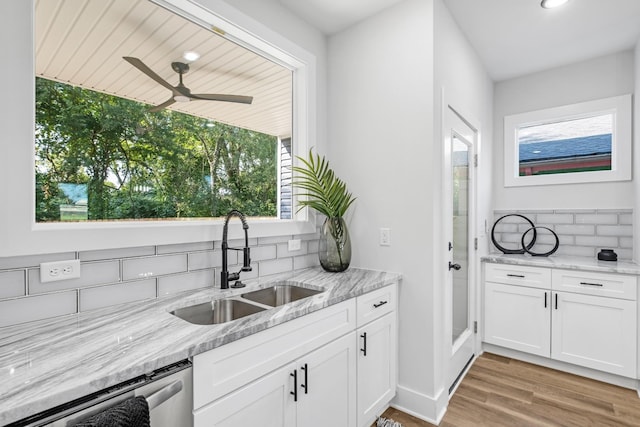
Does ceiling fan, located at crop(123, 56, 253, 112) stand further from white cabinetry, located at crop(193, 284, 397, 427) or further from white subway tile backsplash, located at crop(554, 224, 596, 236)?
white subway tile backsplash, located at crop(554, 224, 596, 236)

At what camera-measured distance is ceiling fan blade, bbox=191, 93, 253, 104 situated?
184 centimetres

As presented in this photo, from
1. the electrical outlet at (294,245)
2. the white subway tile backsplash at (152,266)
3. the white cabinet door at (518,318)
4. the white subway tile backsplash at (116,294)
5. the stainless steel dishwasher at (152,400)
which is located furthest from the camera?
the white cabinet door at (518,318)

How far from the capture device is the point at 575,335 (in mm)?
2557

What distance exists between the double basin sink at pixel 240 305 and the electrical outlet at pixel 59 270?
41 cm

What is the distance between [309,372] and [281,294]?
57cm

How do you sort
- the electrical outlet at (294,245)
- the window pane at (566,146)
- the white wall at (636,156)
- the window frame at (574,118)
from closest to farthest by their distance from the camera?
the electrical outlet at (294,245), the white wall at (636,156), the window frame at (574,118), the window pane at (566,146)

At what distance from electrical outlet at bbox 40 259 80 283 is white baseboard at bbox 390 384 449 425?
6.43 ft

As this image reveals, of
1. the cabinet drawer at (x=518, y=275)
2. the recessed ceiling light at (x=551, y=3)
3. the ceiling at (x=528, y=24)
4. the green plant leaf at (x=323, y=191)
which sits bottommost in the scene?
the cabinet drawer at (x=518, y=275)

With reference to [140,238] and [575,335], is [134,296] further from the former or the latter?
[575,335]

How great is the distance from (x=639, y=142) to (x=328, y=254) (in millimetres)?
2668

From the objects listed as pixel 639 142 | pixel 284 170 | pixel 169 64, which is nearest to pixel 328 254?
pixel 284 170

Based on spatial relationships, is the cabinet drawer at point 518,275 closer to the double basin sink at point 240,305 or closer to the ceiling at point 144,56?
the double basin sink at point 240,305

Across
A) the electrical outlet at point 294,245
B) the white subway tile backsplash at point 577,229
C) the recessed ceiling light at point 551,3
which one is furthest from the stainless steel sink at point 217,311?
the white subway tile backsplash at point 577,229

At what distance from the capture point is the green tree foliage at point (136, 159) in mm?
1322
